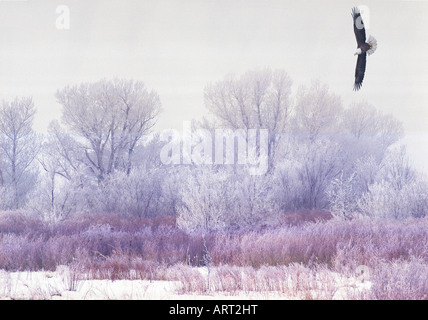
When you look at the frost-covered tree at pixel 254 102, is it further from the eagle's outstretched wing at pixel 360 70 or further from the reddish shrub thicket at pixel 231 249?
the eagle's outstretched wing at pixel 360 70

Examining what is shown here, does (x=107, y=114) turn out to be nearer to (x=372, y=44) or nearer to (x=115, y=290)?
(x=372, y=44)

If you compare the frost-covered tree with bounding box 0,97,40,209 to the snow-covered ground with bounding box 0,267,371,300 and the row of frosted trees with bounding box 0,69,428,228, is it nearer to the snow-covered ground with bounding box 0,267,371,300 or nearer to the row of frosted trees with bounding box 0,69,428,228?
the row of frosted trees with bounding box 0,69,428,228

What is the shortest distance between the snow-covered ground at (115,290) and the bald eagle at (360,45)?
3.89 meters

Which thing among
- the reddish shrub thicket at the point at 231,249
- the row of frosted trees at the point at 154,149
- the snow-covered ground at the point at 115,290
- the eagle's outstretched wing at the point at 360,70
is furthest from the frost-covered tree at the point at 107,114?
the snow-covered ground at the point at 115,290

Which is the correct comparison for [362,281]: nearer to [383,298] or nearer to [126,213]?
[383,298]

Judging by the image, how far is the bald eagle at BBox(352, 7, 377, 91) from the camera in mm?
7551

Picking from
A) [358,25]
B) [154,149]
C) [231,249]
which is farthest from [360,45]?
[154,149]

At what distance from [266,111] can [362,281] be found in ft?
47.6

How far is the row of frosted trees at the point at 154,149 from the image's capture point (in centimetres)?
1664

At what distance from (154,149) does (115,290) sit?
14.2 metres

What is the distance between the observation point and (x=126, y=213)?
53.7 ft

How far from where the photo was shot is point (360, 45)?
7.77 m

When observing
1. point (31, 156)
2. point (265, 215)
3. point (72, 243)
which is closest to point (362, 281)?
point (72, 243)

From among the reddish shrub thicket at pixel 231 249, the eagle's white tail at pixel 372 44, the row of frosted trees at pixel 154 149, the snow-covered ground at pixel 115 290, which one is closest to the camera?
the snow-covered ground at pixel 115 290
